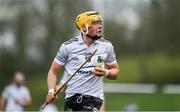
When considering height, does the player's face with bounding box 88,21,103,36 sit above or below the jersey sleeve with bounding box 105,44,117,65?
above

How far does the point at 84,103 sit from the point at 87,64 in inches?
16.8

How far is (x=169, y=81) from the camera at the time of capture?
29.8 metres

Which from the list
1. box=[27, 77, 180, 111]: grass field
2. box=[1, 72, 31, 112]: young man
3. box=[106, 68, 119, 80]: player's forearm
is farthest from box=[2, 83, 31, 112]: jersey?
box=[106, 68, 119, 80]: player's forearm

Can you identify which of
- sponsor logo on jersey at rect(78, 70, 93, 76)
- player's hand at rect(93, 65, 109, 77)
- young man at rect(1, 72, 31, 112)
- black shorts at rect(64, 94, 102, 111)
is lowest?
young man at rect(1, 72, 31, 112)

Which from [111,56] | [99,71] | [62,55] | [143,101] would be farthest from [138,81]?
[99,71]

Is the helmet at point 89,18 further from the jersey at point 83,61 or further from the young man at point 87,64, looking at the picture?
the jersey at point 83,61

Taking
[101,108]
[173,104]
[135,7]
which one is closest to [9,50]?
[135,7]

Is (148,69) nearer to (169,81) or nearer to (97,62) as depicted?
(169,81)

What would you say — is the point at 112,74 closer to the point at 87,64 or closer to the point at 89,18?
the point at 87,64

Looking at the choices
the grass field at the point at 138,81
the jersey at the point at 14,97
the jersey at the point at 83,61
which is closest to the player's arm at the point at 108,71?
the jersey at the point at 83,61

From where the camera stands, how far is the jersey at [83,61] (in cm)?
915

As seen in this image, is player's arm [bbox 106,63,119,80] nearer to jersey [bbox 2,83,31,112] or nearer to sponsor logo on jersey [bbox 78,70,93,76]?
sponsor logo on jersey [bbox 78,70,93,76]

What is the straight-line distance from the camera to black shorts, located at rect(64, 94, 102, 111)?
30.0 feet

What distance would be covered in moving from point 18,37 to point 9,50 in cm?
64
